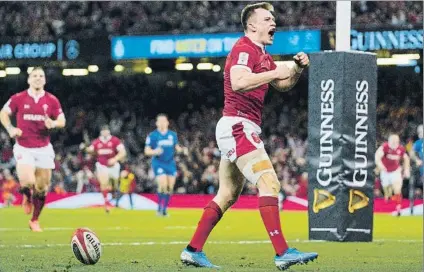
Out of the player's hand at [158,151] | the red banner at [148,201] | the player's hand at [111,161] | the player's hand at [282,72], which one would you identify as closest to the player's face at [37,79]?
the player's hand at [282,72]

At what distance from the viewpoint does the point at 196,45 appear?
1240 inches

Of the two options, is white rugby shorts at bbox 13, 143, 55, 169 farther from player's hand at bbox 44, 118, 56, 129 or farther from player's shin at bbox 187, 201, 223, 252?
player's shin at bbox 187, 201, 223, 252

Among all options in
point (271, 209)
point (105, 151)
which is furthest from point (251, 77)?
point (105, 151)

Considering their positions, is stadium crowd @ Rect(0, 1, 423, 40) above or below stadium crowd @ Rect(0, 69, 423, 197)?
above

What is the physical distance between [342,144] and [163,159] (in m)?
10.0

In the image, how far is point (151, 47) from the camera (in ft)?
107

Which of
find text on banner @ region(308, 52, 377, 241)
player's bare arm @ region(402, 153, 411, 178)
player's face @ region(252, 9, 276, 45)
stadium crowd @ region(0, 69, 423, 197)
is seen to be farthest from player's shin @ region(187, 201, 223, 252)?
stadium crowd @ region(0, 69, 423, 197)

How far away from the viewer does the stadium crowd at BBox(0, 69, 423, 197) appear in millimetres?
31859

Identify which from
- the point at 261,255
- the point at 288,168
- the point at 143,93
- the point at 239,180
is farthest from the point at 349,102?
the point at 143,93

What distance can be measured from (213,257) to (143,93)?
2829 centimetres

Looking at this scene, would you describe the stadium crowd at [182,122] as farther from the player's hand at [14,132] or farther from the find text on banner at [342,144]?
the find text on banner at [342,144]

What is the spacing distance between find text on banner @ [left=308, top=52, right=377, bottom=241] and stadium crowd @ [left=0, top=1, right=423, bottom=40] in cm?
1604

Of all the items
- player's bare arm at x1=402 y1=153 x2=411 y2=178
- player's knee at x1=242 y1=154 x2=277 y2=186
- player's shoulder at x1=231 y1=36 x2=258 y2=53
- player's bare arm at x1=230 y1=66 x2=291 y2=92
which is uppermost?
player's shoulder at x1=231 y1=36 x2=258 y2=53

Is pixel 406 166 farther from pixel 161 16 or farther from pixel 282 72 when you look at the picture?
pixel 282 72
